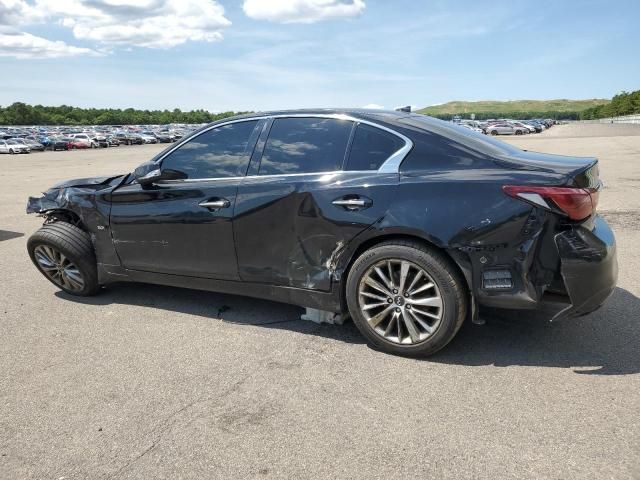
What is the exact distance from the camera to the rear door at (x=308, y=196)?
354 cm

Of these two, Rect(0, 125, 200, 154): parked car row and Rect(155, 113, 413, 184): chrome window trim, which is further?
Rect(0, 125, 200, 154): parked car row

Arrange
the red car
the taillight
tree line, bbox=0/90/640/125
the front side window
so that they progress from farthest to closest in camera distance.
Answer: tree line, bbox=0/90/640/125
the red car
the front side window
the taillight

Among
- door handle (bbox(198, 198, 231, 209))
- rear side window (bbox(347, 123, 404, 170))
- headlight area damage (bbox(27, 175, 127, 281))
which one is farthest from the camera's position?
headlight area damage (bbox(27, 175, 127, 281))

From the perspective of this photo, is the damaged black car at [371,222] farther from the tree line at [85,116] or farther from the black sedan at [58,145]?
the tree line at [85,116]

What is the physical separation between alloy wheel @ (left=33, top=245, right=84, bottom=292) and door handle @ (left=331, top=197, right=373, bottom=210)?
268cm

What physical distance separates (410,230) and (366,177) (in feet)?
1.58

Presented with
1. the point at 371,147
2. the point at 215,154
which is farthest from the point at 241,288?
the point at 371,147

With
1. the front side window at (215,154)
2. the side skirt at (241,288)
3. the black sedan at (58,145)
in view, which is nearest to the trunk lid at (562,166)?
the side skirt at (241,288)

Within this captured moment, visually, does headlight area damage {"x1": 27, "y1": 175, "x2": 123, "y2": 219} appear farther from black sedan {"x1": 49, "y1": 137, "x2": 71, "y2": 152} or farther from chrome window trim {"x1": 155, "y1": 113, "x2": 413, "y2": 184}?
black sedan {"x1": 49, "y1": 137, "x2": 71, "y2": 152}

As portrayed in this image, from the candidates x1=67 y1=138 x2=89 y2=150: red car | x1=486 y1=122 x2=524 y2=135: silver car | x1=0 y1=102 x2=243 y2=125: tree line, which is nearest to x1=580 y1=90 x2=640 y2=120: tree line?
x1=486 y1=122 x2=524 y2=135: silver car

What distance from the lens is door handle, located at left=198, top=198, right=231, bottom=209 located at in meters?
3.95

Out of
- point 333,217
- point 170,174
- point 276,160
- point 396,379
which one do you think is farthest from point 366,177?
point 170,174

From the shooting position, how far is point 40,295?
201 inches

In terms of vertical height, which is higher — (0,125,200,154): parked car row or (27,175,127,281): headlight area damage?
(0,125,200,154): parked car row
